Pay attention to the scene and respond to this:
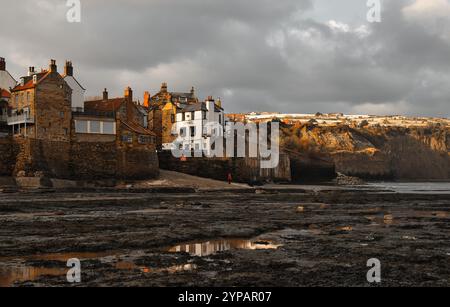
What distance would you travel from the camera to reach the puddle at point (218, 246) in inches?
648

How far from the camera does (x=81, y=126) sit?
6062 cm

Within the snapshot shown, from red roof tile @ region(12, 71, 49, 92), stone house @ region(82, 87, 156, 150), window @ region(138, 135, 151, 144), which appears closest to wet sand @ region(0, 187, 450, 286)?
red roof tile @ region(12, 71, 49, 92)

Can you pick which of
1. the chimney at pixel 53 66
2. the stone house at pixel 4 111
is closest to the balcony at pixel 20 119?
the stone house at pixel 4 111

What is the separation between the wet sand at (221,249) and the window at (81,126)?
31799 millimetres

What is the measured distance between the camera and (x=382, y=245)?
58.3 ft

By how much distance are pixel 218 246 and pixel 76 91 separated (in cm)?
5303

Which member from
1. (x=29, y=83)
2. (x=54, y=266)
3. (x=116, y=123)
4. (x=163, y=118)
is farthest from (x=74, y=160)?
(x=54, y=266)

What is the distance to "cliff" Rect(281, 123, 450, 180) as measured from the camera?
142m

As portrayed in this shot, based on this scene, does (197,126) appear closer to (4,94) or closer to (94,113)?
(94,113)

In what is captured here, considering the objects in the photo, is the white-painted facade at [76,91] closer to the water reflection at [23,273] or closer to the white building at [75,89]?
the white building at [75,89]

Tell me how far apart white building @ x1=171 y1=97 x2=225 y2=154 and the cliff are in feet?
153

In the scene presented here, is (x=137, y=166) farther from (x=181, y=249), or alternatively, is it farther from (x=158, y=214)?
(x=181, y=249)

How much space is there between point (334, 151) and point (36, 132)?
106089mm
